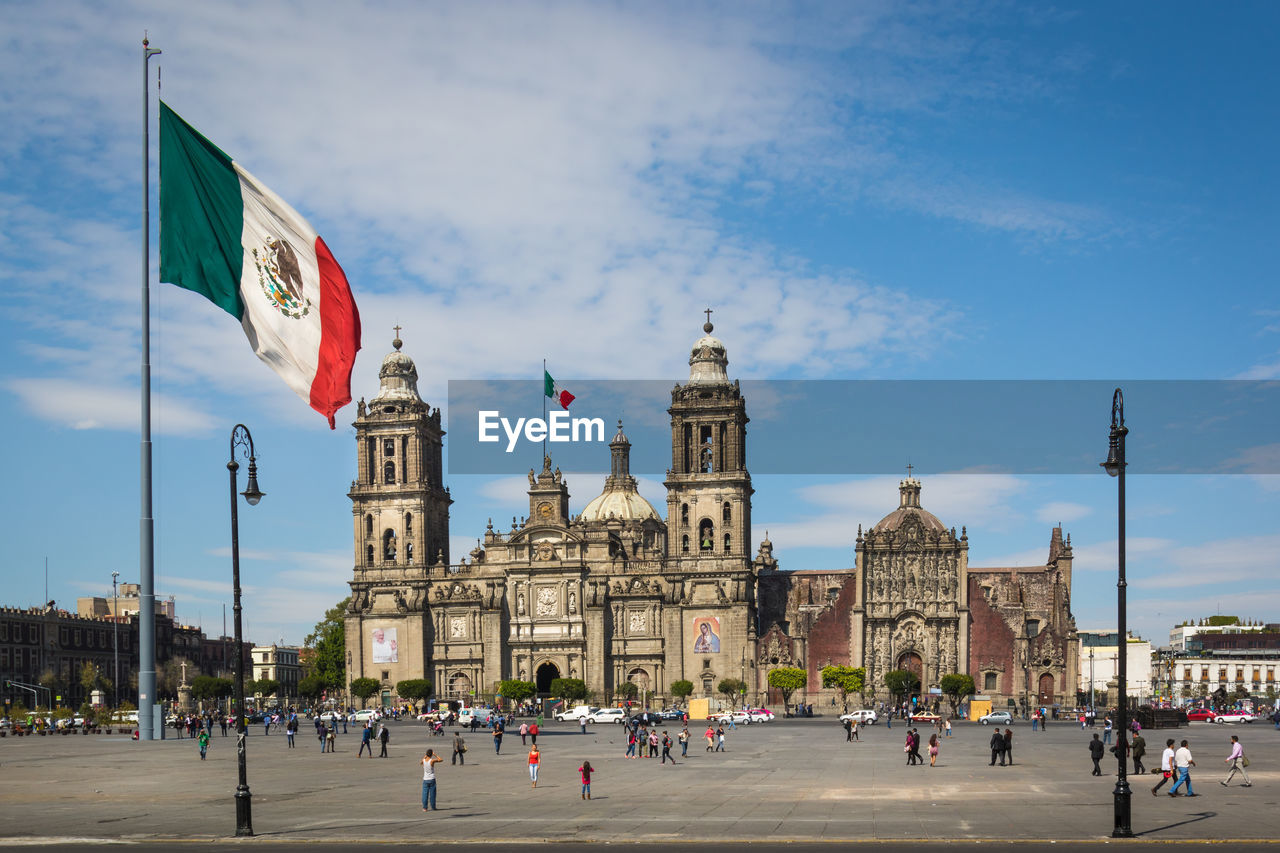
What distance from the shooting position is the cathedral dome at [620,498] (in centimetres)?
13825

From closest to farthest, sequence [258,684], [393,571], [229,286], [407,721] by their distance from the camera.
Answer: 1. [229,286]
2. [407,721]
3. [393,571]
4. [258,684]

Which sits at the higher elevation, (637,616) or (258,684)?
(637,616)

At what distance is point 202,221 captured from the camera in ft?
99.4

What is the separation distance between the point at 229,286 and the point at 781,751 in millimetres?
37439

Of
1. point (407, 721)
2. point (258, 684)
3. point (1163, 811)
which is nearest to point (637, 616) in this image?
point (407, 721)

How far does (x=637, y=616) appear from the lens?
120250mm

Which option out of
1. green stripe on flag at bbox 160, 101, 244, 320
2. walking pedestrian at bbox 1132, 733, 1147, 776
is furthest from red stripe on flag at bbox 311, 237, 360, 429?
walking pedestrian at bbox 1132, 733, 1147, 776

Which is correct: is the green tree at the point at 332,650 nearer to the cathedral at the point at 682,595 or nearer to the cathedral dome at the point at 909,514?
the cathedral at the point at 682,595

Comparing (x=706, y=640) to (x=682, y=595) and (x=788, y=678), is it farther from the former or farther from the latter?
(x=788, y=678)

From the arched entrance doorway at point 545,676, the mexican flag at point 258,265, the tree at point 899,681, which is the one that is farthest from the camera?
the arched entrance doorway at point 545,676

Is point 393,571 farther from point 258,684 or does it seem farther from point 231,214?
point 231,214

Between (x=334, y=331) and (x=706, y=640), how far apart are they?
302 feet

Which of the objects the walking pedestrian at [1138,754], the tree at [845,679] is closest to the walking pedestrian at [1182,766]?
the walking pedestrian at [1138,754]

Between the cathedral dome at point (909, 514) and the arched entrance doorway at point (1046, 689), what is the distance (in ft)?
47.1
